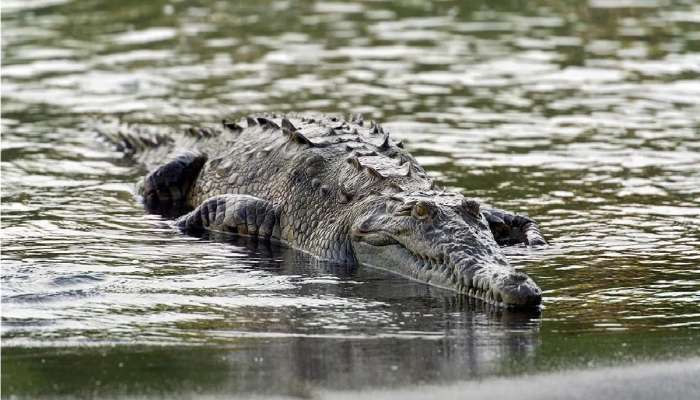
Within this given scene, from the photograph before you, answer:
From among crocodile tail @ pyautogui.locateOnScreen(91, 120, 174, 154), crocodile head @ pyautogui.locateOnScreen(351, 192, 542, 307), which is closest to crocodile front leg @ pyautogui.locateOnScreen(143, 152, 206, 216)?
crocodile tail @ pyautogui.locateOnScreen(91, 120, 174, 154)

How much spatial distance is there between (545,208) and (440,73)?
5896 millimetres

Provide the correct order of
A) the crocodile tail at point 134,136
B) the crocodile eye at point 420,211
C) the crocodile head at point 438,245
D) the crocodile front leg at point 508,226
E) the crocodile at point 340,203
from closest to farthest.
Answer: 1. the crocodile head at point 438,245
2. the crocodile at point 340,203
3. the crocodile eye at point 420,211
4. the crocodile front leg at point 508,226
5. the crocodile tail at point 134,136

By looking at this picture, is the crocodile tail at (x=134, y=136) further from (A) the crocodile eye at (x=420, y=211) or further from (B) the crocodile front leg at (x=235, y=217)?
(A) the crocodile eye at (x=420, y=211)

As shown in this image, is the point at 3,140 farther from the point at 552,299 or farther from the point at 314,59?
the point at 552,299

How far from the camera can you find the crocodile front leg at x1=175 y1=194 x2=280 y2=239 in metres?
9.09

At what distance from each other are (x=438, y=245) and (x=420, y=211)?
0.97ft

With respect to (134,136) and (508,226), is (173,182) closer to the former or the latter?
(134,136)

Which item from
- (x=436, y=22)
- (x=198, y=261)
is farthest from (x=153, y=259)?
(x=436, y=22)

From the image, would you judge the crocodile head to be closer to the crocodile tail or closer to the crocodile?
the crocodile

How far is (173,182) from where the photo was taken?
10.4 metres

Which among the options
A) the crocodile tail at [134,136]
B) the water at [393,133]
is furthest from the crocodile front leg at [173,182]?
the crocodile tail at [134,136]

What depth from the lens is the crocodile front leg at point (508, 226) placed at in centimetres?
870

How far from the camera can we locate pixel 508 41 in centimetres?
1717

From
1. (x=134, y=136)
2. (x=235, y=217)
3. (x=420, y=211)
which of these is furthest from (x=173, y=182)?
(x=420, y=211)
